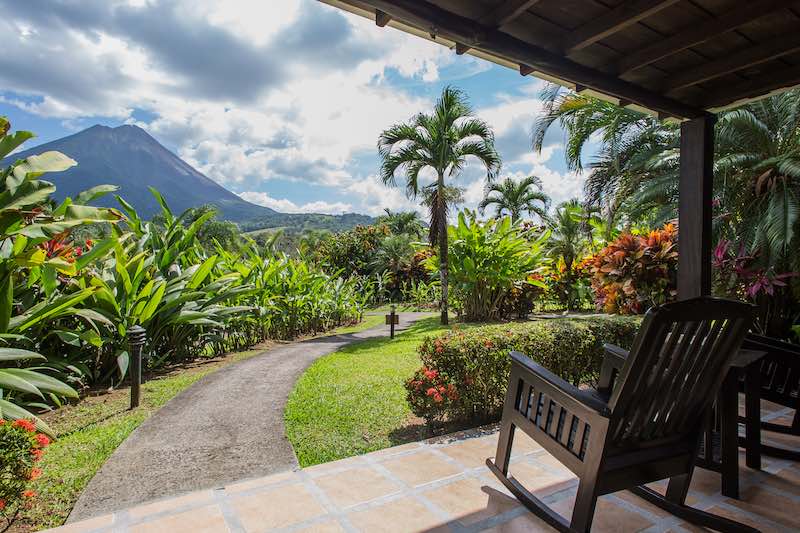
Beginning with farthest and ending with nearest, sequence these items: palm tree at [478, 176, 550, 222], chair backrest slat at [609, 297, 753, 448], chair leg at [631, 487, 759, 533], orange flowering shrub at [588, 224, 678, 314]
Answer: palm tree at [478, 176, 550, 222] < orange flowering shrub at [588, 224, 678, 314] < chair leg at [631, 487, 759, 533] < chair backrest slat at [609, 297, 753, 448]

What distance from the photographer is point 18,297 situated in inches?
154

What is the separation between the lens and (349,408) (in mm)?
4152

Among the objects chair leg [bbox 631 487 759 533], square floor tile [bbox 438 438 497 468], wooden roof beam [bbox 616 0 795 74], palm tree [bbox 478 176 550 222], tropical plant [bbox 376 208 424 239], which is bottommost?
square floor tile [bbox 438 438 497 468]

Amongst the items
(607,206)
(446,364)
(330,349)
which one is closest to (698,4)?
(446,364)

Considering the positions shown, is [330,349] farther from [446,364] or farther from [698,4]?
[698,4]

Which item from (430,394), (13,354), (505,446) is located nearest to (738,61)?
(505,446)

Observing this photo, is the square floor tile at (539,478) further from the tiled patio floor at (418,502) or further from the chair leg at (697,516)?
the chair leg at (697,516)

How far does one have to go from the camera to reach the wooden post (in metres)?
3.44

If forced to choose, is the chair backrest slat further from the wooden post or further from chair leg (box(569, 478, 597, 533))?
the wooden post

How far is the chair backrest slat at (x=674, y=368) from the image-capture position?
1679 mm

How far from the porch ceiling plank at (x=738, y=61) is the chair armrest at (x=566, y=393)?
2.48m

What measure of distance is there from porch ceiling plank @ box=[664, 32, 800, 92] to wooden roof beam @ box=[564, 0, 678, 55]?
96 centimetres

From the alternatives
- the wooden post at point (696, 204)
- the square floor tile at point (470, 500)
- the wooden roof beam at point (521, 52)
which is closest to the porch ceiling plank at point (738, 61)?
the wooden roof beam at point (521, 52)

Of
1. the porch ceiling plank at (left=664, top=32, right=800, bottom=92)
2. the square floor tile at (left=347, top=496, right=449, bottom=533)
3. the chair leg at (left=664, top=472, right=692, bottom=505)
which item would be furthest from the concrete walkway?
the porch ceiling plank at (left=664, top=32, right=800, bottom=92)
